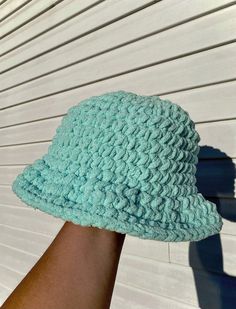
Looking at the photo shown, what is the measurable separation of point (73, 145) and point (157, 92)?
1190mm

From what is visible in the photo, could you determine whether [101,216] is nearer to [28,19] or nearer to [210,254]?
[210,254]

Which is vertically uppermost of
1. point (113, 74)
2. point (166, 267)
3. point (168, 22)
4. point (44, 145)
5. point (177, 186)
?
point (168, 22)

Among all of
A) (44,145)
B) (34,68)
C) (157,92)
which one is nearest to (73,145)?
(157,92)

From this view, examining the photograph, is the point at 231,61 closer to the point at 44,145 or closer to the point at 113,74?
the point at 113,74

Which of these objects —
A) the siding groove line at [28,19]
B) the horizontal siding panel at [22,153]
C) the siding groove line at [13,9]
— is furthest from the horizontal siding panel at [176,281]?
the siding groove line at [13,9]

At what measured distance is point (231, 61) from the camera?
1735 mm

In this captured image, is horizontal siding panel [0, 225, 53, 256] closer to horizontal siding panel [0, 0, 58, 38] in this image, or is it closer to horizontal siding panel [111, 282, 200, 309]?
horizontal siding panel [111, 282, 200, 309]

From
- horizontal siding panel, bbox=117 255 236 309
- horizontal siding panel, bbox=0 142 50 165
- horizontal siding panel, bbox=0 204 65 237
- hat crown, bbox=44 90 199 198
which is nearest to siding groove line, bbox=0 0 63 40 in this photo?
horizontal siding panel, bbox=0 142 50 165

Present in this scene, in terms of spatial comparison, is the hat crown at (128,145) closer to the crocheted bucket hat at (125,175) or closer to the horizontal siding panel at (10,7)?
the crocheted bucket hat at (125,175)

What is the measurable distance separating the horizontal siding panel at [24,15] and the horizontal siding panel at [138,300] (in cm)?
196

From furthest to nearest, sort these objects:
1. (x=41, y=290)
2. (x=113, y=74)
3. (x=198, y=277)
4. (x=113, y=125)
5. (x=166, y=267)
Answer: (x=113, y=74) → (x=166, y=267) → (x=198, y=277) → (x=113, y=125) → (x=41, y=290)

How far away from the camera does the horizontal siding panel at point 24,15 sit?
9.58 feet

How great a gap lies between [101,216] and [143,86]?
1419mm

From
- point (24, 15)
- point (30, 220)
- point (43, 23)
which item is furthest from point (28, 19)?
point (30, 220)
